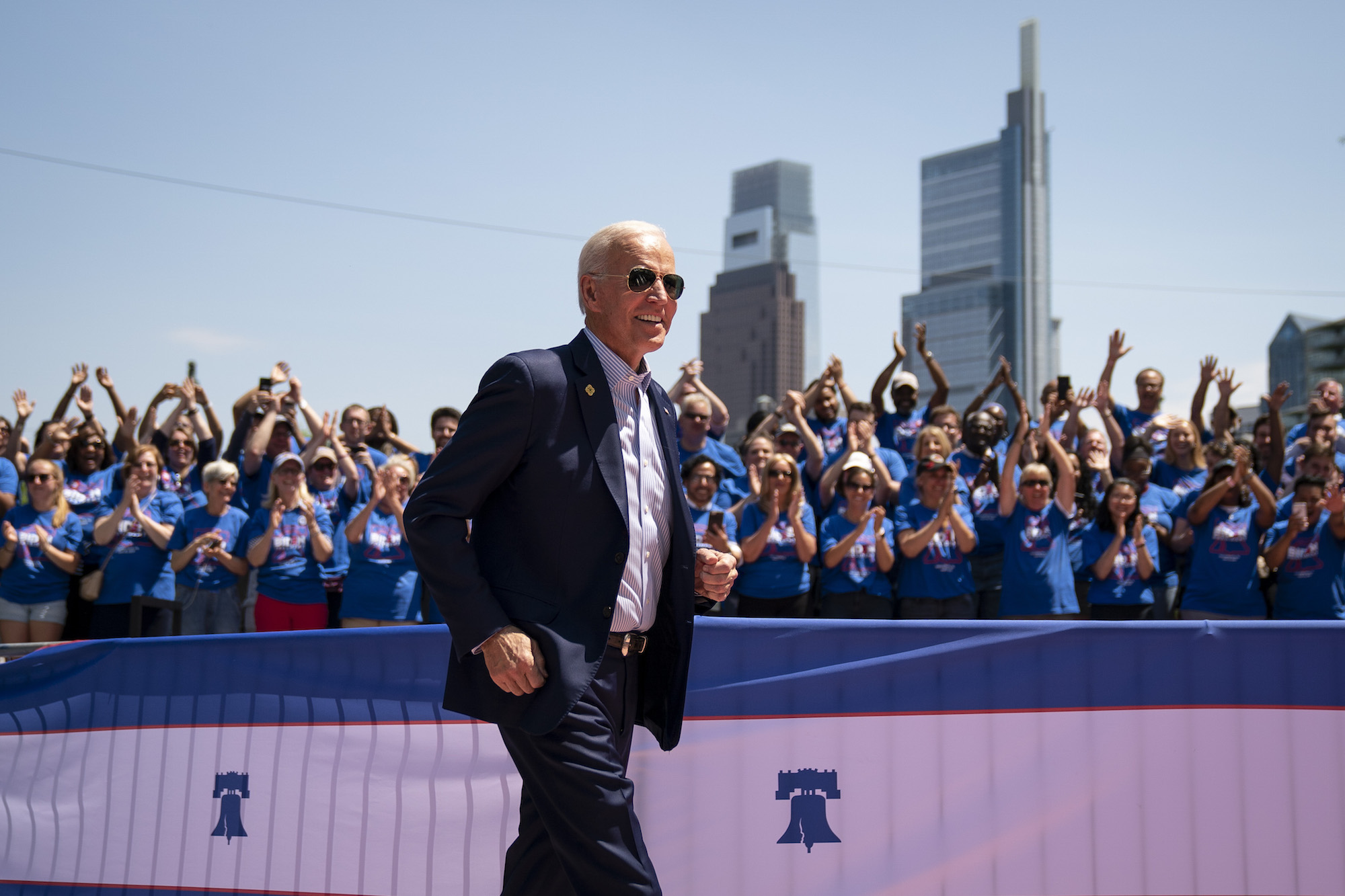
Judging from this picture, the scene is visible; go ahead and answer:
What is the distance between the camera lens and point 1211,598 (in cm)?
770

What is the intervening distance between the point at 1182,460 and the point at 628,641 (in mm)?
7326

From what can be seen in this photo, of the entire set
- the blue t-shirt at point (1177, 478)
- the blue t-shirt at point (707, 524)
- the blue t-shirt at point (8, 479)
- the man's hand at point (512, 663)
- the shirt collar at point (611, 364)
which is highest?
the blue t-shirt at point (1177, 478)

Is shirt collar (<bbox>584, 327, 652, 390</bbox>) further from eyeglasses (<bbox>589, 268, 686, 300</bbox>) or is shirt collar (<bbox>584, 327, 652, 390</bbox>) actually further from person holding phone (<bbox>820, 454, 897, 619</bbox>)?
person holding phone (<bbox>820, 454, 897, 619</bbox>)

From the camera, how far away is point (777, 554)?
7.71 metres

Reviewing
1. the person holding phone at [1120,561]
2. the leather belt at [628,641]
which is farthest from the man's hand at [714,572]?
the person holding phone at [1120,561]

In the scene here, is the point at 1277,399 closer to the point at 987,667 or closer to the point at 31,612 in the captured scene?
the point at 987,667

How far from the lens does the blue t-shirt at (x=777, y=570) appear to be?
767cm

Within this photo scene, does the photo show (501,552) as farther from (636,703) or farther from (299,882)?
(299,882)

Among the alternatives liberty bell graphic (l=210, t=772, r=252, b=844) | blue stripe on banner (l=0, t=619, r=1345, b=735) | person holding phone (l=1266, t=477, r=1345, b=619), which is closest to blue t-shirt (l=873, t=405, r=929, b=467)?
person holding phone (l=1266, t=477, r=1345, b=619)

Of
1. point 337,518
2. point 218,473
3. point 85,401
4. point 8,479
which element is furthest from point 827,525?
point 85,401

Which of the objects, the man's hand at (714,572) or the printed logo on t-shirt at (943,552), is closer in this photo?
the man's hand at (714,572)

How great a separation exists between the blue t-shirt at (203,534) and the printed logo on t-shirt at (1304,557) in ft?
23.7

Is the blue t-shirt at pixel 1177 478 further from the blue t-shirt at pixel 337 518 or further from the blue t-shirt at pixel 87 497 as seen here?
the blue t-shirt at pixel 87 497

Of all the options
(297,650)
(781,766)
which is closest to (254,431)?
(297,650)
